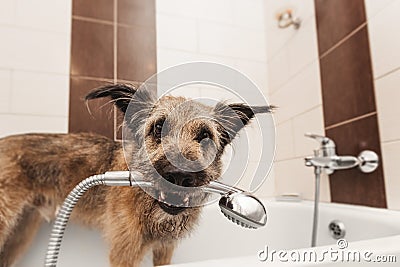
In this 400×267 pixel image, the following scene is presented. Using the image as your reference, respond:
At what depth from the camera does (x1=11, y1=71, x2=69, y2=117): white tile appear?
1450 mm

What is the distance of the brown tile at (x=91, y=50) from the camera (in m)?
1.58

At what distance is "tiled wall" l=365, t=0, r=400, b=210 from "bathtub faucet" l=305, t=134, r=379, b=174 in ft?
0.15

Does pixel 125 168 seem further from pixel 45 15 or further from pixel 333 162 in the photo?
pixel 45 15

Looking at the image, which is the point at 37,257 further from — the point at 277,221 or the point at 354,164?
the point at 354,164

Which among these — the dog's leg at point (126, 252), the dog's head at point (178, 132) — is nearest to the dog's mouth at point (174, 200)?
the dog's head at point (178, 132)

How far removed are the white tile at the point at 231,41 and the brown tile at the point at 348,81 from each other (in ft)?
1.75

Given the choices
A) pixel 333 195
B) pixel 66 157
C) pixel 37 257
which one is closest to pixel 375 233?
pixel 333 195

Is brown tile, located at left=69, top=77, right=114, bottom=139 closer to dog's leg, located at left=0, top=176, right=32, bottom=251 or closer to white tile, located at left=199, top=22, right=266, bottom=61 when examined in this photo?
dog's leg, located at left=0, top=176, right=32, bottom=251

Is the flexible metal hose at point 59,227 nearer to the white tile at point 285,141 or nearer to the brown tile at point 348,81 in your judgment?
the brown tile at point 348,81

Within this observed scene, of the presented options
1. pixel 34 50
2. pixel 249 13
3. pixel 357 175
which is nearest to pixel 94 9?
pixel 34 50

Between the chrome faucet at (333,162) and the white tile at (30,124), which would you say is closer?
the chrome faucet at (333,162)

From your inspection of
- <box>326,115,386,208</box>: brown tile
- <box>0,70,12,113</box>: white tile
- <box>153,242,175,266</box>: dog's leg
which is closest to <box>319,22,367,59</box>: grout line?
<box>326,115,386,208</box>: brown tile

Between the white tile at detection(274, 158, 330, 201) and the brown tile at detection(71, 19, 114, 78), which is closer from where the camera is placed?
the white tile at detection(274, 158, 330, 201)

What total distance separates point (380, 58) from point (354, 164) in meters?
0.40
